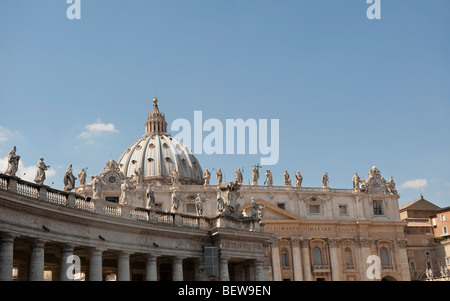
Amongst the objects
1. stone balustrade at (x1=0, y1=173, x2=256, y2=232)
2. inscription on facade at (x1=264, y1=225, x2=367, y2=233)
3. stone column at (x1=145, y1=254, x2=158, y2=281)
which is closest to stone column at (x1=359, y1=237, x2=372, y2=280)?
inscription on facade at (x1=264, y1=225, x2=367, y2=233)

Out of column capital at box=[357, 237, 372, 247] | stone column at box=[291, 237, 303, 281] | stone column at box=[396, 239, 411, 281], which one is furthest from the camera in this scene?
stone column at box=[396, 239, 411, 281]

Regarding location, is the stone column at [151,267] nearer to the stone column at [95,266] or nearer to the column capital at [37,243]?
the stone column at [95,266]

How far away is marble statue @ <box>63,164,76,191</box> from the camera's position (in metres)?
40.3

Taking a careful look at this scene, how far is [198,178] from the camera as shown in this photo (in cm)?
16625

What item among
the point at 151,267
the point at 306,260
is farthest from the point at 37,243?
the point at 306,260

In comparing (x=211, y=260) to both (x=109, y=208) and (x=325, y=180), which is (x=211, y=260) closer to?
(x=109, y=208)

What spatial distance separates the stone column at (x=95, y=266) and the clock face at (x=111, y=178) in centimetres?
6524

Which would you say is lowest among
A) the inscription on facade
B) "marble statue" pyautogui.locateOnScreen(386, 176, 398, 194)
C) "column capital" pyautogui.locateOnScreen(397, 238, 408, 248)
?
"column capital" pyautogui.locateOnScreen(397, 238, 408, 248)

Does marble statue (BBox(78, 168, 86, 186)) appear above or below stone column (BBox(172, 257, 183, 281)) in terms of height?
above

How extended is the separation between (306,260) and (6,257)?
80734 millimetres

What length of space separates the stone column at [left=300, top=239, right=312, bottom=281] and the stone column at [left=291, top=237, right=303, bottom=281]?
0.88m

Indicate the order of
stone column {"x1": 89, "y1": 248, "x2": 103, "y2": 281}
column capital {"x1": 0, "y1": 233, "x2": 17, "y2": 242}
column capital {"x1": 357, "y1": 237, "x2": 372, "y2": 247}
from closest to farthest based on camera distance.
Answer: column capital {"x1": 0, "y1": 233, "x2": 17, "y2": 242} → stone column {"x1": 89, "y1": 248, "x2": 103, "y2": 281} → column capital {"x1": 357, "y1": 237, "x2": 372, "y2": 247}

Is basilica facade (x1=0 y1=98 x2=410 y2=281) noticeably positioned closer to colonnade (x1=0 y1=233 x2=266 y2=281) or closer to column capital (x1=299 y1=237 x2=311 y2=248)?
colonnade (x1=0 y1=233 x2=266 y2=281)
